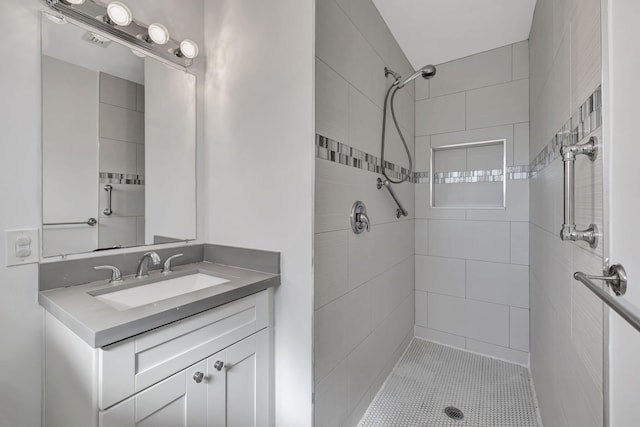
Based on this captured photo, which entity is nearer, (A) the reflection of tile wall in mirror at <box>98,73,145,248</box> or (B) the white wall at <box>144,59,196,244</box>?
(A) the reflection of tile wall in mirror at <box>98,73,145,248</box>

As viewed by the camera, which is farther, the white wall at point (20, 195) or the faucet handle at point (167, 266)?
the faucet handle at point (167, 266)

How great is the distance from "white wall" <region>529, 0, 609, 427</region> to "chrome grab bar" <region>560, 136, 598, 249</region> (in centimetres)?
4

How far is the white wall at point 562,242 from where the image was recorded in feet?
2.69

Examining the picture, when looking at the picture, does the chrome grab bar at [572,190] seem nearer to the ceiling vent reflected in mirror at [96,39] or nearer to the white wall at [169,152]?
the white wall at [169,152]

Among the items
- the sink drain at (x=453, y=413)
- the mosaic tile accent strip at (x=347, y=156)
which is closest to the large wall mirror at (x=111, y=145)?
the mosaic tile accent strip at (x=347, y=156)

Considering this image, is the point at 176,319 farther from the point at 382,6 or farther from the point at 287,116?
the point at 382,6

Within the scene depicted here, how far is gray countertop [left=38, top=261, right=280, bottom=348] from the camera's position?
2.68ft

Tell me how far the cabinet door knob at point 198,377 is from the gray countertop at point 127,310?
23cm

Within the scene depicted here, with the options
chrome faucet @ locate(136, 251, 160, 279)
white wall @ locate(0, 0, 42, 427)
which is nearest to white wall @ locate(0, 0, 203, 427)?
white wall @ locate(0, 0, 42, 427)

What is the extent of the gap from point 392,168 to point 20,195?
2.03 m

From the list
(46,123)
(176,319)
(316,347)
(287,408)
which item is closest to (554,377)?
(316,347)

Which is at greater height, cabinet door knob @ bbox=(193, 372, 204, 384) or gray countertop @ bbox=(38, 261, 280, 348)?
gray countertop @ bbox=(38, 261, 280, 348)

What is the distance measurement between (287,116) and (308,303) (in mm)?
881

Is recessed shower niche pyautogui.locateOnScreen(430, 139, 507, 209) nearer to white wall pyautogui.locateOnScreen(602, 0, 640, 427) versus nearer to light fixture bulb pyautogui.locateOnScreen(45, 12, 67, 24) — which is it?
white wall pyautogui.locateOnScreen(602, 0, 640, 427)
